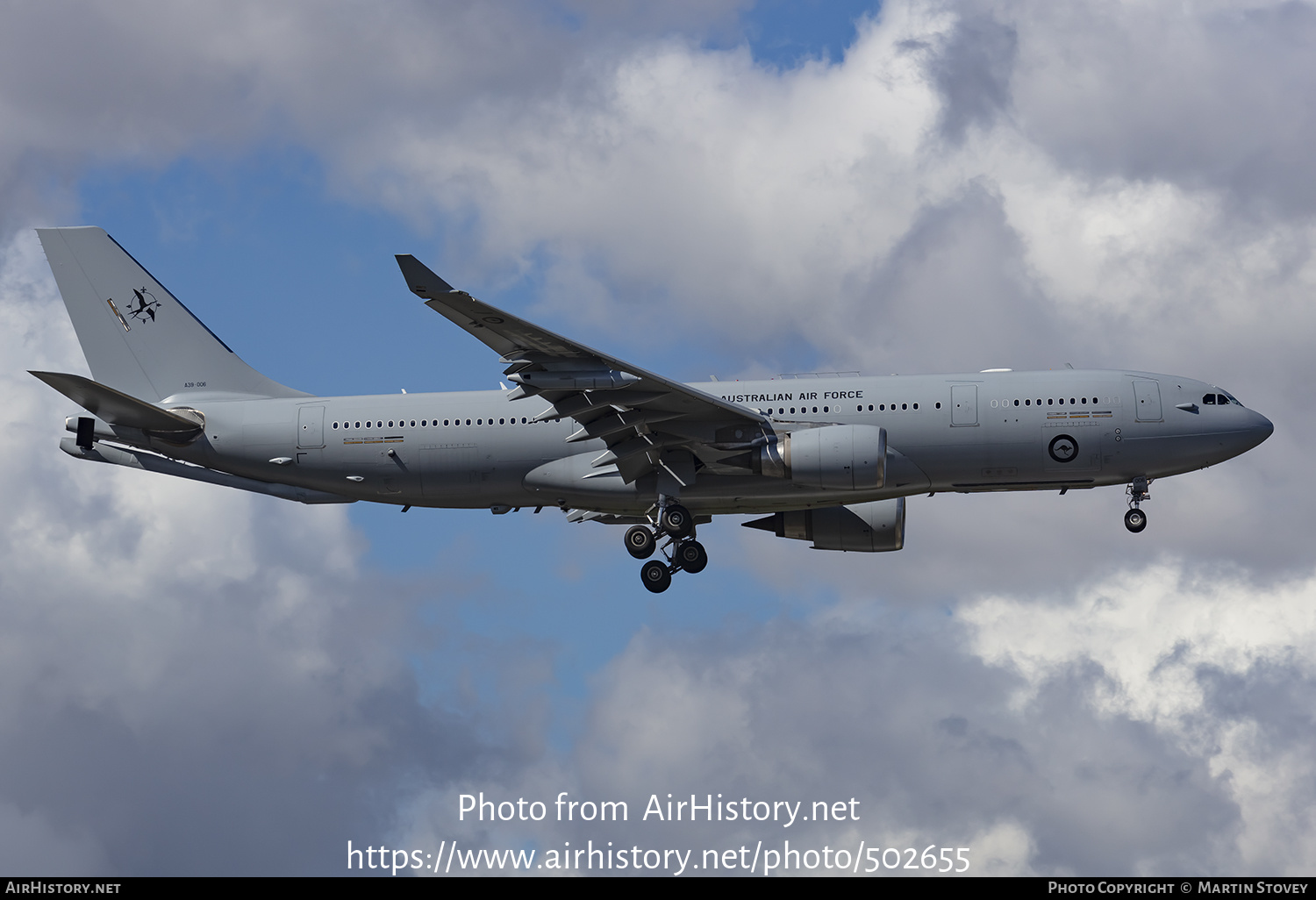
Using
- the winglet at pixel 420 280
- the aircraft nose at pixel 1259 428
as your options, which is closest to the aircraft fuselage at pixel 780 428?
the aircraft nose at pixel 1259 428

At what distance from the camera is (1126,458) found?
133 feet

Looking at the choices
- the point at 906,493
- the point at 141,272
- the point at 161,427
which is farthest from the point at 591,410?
the point at 141,272

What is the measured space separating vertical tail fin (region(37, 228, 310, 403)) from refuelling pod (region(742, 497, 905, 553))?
16644 mm

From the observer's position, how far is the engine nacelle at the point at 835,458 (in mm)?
39531

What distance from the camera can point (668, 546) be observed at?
145ft

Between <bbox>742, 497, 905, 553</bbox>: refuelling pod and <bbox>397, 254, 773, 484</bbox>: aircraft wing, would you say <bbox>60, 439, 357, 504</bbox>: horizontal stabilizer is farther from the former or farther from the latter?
<bbox>742, 497, 905, 553</bbox>: refuelling pod

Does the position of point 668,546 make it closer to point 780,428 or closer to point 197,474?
point 780,428

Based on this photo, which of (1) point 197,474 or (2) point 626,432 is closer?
(2) point 626,432

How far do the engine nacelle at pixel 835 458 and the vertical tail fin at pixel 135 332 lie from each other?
52.7ft

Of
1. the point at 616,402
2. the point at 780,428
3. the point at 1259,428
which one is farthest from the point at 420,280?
the point at 1259,428

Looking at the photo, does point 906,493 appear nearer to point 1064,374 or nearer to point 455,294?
point 1064,374

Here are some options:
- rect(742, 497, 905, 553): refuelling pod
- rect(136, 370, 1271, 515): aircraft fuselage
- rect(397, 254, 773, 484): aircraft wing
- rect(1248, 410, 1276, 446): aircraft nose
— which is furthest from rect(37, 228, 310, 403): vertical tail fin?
rect(1248, 410, 1276, 446): aircraft nose

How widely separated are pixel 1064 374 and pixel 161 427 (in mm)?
26541

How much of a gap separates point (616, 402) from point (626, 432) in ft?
5.33
